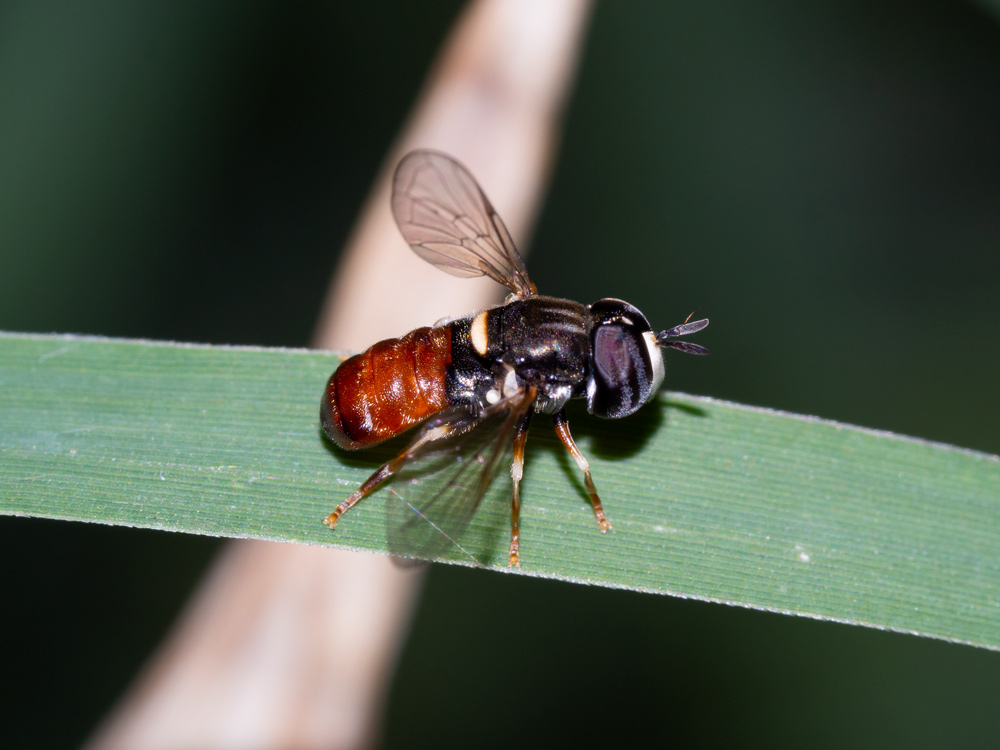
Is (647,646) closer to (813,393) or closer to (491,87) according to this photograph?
(813,393)

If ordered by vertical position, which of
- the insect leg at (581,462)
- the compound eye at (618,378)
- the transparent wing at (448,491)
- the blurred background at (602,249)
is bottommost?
the blurred background at (602,249)

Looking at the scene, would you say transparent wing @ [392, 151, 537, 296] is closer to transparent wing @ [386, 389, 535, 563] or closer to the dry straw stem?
the dry straw stem

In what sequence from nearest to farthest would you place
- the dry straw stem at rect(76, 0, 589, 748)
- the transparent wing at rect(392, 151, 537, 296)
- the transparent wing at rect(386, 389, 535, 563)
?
1. the transparent wing at rect(386, 389, 535, 563)
2. the dry straw stem at rect(76, 0, 589, 748)
3. the transparent wing at rect(392, 151, 537, 296)

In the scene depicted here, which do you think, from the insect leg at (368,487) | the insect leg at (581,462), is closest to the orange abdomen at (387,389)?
the insect leg at (368,487)

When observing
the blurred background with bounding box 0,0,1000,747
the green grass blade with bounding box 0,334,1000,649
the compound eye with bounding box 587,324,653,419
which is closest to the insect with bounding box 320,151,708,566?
the compound eye with bounding box 587,324,653,419

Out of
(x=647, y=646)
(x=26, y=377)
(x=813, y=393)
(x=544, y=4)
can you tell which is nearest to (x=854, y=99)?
(x=813, y=393)

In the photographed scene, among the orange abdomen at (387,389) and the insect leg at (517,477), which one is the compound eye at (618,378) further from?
the orange abdomen at (387,389)
